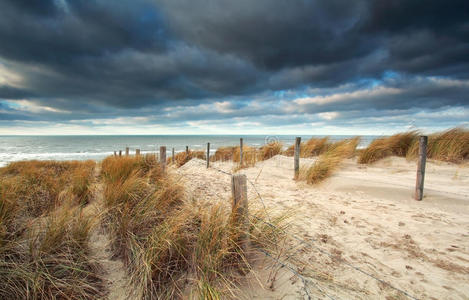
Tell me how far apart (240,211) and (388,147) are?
9093 millimetres

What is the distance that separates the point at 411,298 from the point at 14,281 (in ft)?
11.9

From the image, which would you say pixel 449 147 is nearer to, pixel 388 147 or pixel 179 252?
pixel 388 147

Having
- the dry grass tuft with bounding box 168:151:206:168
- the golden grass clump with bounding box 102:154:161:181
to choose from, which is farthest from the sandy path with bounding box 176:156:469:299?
the dry grass tuft with bounding box 168:151:206:168

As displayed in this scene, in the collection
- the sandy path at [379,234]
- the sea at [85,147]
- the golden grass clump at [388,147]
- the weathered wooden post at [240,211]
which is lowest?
the sea at [85,147]

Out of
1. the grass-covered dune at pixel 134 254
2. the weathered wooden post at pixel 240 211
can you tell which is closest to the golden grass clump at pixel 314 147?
the grass-covered dune at pixel 134 254

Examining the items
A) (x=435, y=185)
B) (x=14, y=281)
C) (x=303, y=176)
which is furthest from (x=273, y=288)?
(x=435, y=185)

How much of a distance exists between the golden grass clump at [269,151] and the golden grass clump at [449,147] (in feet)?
19.2

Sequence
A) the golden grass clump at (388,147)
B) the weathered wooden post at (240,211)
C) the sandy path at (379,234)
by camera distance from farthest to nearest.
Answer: the golden grass clump at (388,147)
the weathered wooden post at (240,211)
the sandy path at (379,234)

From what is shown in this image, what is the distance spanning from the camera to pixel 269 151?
470 inches

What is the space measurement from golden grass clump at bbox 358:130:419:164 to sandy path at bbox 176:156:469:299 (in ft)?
8.46

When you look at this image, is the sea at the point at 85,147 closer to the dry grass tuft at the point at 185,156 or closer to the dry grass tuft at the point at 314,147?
the dry grass tuft at the point at 314,147

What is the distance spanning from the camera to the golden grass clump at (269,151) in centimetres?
1181

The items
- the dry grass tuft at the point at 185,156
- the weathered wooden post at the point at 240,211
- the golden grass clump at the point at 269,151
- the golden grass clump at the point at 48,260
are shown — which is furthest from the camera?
the dry grass tuft at the point at 185,156

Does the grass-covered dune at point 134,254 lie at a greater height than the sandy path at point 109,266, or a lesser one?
greater
